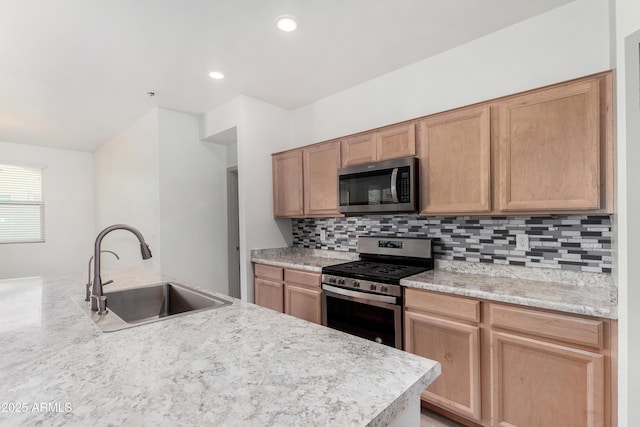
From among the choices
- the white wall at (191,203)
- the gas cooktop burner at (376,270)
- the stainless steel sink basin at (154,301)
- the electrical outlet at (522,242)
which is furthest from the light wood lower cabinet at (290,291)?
→ the electrical outlet at (522,242)

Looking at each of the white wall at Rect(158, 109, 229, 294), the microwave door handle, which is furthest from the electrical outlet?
the white wall at Rect(158, 109, 229, 294)

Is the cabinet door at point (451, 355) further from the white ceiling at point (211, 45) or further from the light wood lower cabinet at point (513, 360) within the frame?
the white ceiling at point (211, 45)

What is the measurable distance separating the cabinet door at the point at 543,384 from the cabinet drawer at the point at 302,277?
54.7 inches

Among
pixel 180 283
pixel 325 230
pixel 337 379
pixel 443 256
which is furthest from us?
pixel 325 230

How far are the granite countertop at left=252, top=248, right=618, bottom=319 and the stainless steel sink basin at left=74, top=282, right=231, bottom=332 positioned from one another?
1.31m

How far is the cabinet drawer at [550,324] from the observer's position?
4.73 feet

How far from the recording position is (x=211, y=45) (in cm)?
233

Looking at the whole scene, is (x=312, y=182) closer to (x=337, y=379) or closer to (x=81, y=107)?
(x=337, y=379)

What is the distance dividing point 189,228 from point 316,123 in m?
1.99

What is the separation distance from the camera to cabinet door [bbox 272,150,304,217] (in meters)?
3.28

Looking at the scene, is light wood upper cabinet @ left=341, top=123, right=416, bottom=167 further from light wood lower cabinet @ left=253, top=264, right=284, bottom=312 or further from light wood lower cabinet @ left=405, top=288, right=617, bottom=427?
light wood lower cabinet @ left=253, top=264, right=284, bottom=312

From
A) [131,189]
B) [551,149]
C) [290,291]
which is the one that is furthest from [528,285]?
[131,189]

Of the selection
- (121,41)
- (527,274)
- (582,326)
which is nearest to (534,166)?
(527,274)

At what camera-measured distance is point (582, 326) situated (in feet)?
4.80
